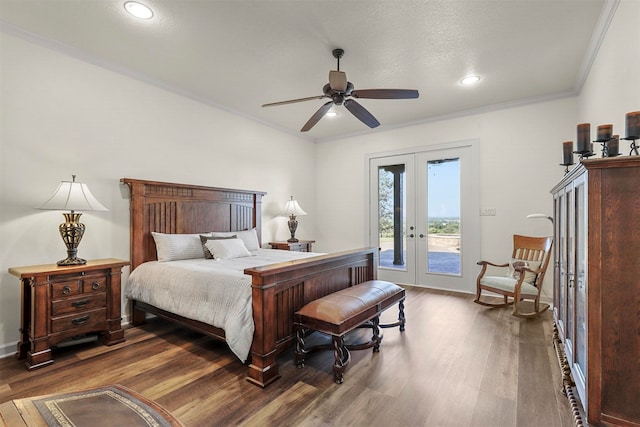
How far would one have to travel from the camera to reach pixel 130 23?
8.39 ft

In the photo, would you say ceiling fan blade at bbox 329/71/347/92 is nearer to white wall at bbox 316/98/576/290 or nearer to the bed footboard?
the bed footboard

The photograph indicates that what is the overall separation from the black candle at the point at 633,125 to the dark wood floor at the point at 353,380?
1.62 metres

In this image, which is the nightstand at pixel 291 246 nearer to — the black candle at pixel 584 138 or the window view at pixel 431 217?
the window view at pixel 431 217

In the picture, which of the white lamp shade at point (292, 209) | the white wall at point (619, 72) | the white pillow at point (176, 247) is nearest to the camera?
the white wall at point (619, 72)

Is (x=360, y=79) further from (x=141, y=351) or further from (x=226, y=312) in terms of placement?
(x=141, y=351)

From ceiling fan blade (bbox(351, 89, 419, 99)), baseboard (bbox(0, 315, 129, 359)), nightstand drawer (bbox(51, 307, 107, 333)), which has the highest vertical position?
ceiling fan blade (bbox(351, 89, 419, 99))

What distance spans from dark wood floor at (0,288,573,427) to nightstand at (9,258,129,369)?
0.16m

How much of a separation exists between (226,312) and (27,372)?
157 cm

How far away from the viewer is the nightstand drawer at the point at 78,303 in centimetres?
250

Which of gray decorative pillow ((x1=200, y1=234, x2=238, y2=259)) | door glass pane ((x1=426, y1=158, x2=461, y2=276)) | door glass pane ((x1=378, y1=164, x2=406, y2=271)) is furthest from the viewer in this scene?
door glass pane ((x1=378, y1=164, x2=406, y2=271))

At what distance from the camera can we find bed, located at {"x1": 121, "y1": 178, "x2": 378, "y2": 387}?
7.11 ft

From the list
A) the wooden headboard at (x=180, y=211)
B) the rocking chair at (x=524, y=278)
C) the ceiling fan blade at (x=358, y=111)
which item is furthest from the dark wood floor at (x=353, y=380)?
the ceiling fan blade at (x=358, y=111)

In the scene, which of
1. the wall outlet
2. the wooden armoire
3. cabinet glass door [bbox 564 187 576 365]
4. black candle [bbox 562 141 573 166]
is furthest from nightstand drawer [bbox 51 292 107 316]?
the wall outlet

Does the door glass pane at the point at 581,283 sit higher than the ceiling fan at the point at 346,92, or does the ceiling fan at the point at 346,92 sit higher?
the ceiling fan at the point at 346,92
